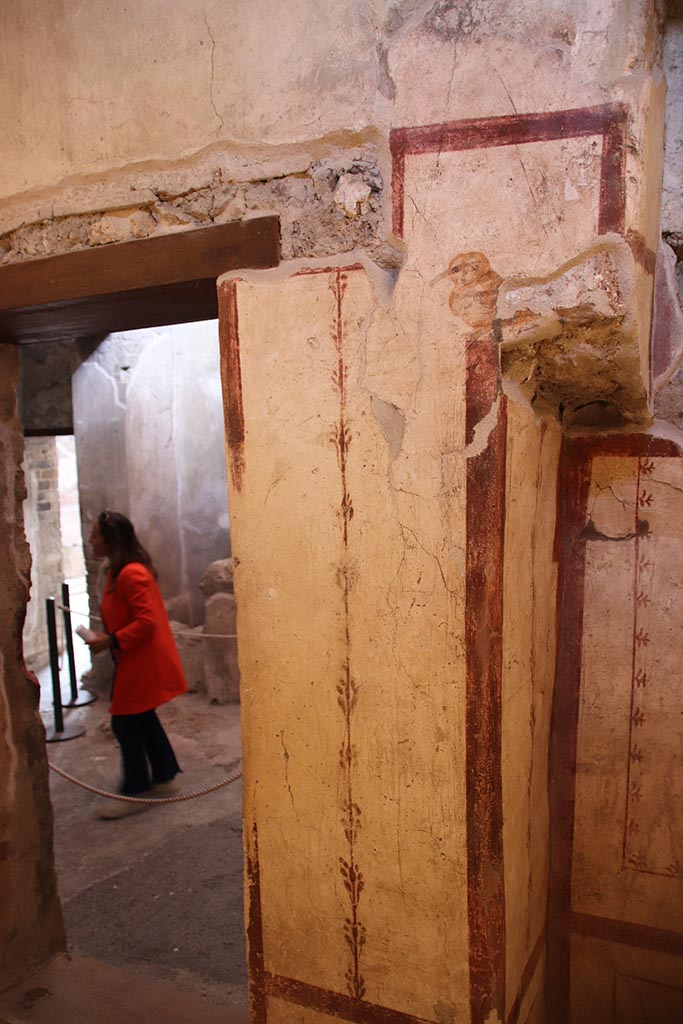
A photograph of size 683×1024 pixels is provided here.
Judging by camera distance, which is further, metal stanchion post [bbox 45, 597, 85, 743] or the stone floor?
metal stanchion post [bbox 45, 597, 85, 743]

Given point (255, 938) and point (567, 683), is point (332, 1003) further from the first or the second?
point (567, 683)

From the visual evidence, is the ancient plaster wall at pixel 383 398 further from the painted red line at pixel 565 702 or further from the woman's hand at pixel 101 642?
the woman's hand at pixel 101 642

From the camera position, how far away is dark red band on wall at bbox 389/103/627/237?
1.27 metres

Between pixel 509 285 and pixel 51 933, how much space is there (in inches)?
95.8

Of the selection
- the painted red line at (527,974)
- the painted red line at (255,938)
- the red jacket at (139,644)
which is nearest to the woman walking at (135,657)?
the red jacket at (139,644)

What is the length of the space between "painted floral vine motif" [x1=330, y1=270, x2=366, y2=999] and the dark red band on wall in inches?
9.1

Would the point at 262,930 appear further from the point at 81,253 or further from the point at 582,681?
the point at 81,253

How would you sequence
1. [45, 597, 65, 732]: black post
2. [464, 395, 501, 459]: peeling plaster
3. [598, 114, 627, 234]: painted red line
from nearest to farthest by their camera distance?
[598, 114, 627, 234]: painted red line < [464, 395, 501, 459]: peeling plaster < [45, 597, 65, 732]: black post

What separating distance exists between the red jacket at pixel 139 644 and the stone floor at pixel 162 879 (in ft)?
1.91

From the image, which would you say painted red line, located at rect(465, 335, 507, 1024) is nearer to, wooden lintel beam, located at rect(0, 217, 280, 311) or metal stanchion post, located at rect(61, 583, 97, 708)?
wooden lintel beam, located at rect(0, 217, 280, 311)

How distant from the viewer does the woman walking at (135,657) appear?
3672mm

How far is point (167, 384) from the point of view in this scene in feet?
18.9

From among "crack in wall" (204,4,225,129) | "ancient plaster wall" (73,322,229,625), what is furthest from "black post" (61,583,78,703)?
"crack in wall" (204,4,225,129)

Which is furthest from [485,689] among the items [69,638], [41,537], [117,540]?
[41,537]
